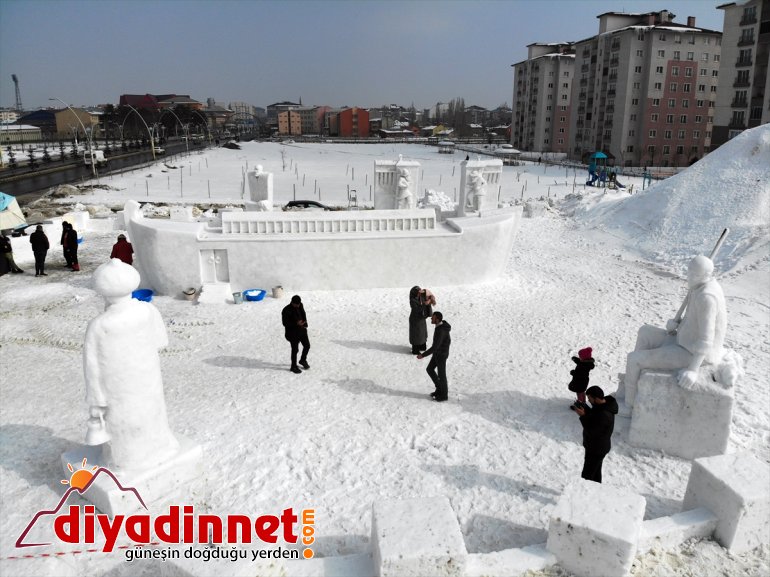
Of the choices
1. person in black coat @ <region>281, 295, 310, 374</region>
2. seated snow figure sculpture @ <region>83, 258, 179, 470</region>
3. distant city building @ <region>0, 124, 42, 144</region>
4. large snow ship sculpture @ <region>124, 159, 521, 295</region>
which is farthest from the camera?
distant city building @ <region>0, 124, 42, 144</region>

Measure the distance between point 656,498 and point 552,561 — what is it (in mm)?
1984

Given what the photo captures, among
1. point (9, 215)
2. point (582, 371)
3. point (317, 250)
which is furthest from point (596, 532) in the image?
point (9, 215)

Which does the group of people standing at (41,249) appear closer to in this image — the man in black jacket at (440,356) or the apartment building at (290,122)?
the man in black jacket at (440,356)

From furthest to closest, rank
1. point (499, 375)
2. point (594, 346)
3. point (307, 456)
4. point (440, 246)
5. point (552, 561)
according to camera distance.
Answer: point (440, 246) → point (594, 346) → point (499, 375) → point (307, 456) → point (552, 561)

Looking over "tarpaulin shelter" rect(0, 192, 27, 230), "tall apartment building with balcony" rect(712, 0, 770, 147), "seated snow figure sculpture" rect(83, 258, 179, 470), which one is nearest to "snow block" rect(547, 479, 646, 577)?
"seated snow figure sculpture" rect(83, 258, 179, 470)

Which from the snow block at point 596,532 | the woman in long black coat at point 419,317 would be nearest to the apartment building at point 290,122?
the woman in long black coat at point 419,317

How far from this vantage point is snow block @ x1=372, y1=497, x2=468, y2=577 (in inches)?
162

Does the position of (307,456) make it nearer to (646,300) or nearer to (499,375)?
(499,375)

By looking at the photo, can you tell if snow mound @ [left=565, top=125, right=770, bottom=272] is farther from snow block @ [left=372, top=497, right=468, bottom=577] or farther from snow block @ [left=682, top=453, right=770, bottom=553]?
snow block @ [left=372, top=497, right=468, bottom=577]

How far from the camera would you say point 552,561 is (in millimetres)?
4633

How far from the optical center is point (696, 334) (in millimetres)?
6520

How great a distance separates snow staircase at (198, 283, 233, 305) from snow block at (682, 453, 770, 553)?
32.8 ft

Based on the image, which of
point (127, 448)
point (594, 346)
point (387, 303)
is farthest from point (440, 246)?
point (127, 448)

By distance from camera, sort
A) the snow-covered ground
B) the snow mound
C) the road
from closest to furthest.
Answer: the snow-covered ground < the snow mound < the road
